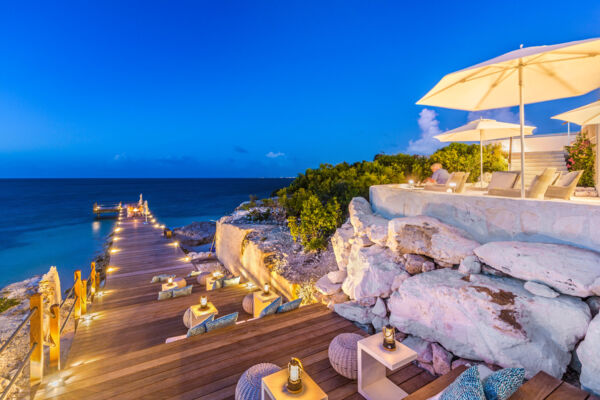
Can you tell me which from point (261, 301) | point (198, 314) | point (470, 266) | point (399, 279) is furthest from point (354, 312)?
point (198, 314)

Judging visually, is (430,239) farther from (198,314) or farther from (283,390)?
(198,314)

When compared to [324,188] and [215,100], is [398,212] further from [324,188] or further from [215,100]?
[215,100]

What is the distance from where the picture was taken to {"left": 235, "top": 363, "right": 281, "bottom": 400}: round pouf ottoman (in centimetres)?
223

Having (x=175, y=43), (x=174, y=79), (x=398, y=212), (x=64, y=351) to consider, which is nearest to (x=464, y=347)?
(x=398, y=212)

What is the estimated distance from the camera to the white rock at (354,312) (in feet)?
12.3

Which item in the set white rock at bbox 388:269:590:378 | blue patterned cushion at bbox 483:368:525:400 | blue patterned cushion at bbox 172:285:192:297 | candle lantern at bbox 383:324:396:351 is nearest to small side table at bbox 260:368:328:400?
candle lantern at bbox 383:324:396:351

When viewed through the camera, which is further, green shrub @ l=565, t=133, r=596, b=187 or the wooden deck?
green shrub @ l=565, t=133, r=596, b=187

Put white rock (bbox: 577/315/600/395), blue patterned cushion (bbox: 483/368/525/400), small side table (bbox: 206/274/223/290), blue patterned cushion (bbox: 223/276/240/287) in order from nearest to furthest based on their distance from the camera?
blue patterned cushion (bbox: 483/368/525/400) < white rock (bbox: 577/315/600/395) < small side table (bbox: 206/274/223/290) < blue patterned cushion (bbox: 223/276/240/287)

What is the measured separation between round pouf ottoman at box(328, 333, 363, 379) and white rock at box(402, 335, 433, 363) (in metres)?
0.71

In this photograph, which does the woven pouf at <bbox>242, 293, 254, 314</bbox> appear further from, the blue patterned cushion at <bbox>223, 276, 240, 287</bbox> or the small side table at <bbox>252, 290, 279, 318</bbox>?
the blue patterned cushion at <bbox>223, 276, 240, 287</bbox>

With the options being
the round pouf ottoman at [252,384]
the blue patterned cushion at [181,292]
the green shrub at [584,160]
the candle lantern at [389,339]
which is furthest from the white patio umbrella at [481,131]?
the blue patterned cushion at [181,292]

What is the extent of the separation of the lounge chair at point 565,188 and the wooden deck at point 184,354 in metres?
3.13

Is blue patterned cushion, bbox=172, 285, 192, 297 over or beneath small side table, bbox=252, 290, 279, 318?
beneath

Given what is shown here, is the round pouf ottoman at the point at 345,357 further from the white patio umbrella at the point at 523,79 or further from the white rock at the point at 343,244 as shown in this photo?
the white patio umbrella at the point at 523,79
